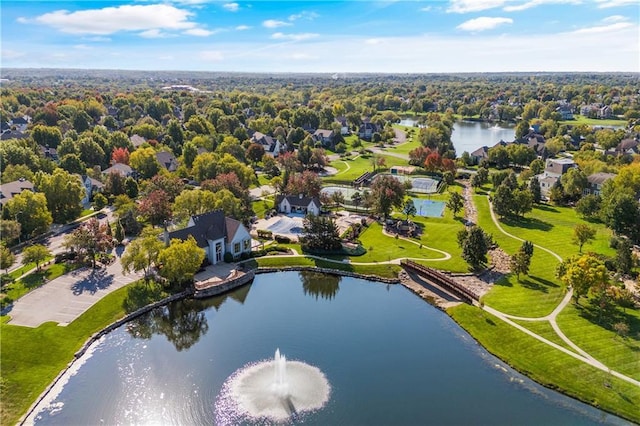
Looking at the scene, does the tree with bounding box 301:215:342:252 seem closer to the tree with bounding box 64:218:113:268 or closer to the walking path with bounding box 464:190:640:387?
the walking path with bounding box 464:190:640:387

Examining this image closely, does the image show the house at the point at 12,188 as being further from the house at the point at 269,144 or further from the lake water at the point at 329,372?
the house at the point at 269,144

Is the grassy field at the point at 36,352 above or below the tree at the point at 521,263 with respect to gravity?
below

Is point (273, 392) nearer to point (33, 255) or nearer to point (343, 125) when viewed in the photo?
point (33, 255)

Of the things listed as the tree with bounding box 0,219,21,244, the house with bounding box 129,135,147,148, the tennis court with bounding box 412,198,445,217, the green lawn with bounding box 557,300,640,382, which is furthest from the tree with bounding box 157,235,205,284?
the house with bounding box 129,135,147,148

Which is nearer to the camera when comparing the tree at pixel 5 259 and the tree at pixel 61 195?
the tree at pixel 5 259

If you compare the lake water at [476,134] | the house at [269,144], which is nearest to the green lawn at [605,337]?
the house at [269,144]

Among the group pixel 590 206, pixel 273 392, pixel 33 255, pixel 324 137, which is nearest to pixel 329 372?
pixel 273 392

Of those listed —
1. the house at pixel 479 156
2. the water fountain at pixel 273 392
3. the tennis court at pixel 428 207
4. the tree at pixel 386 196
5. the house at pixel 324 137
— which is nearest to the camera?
the water fountain at pixel 273 392

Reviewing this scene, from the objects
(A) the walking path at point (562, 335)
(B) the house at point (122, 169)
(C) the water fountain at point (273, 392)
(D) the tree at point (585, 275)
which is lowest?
(C) the water fountain at point (273, 392)

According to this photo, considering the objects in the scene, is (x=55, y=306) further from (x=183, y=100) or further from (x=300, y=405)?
(x=183, y=100)
